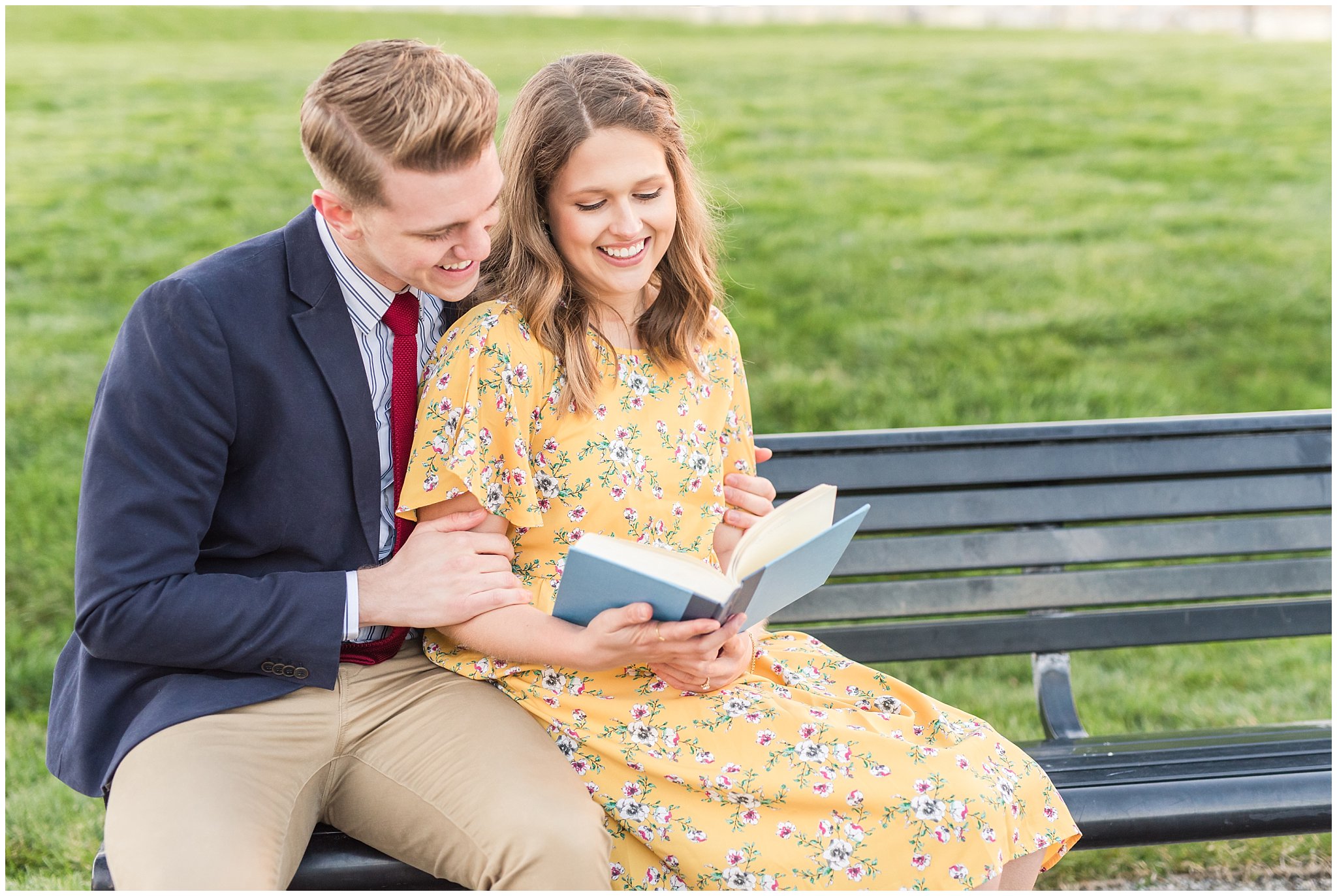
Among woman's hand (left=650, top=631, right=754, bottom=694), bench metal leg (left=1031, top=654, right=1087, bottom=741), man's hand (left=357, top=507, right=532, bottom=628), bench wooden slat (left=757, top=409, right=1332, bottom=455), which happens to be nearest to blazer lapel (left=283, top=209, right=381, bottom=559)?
man's hand (left=357, top=507, right=532, bottom=628)

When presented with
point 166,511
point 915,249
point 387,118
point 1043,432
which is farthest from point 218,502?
point 915,249

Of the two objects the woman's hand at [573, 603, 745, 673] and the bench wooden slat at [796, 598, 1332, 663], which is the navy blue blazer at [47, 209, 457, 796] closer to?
the woman's hand at [573, 603, 745, 673]

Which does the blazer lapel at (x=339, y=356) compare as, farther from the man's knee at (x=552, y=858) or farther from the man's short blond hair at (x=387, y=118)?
the man's knee at (x=552, y=858)

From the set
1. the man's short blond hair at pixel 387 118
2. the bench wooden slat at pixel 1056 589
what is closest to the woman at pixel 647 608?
the man's short blond hair at pixel 387 118

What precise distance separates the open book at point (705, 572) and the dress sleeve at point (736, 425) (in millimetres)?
450

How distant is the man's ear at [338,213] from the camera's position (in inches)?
84.5

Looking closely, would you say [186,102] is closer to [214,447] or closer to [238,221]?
[238,221]

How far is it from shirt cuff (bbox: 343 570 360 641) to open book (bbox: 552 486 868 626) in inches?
14.8

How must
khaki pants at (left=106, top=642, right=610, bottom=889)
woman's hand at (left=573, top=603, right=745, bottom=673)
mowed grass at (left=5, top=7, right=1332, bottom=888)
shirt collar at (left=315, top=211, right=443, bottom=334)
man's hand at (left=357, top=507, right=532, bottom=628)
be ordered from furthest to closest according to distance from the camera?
mowed grass at (left=5, top=7, right=1332, bottom=888)
shirt collar at (left=315, top=211, right=443, bottom=334)
man's hand at (left=357, top=507, right=532, bottom=628)
woman's hand at (left=573, top=603, right=745, bottom=673)
khaki pants at (left=106, top=642, right=610, bottom=889)

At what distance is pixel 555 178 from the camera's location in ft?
7.65

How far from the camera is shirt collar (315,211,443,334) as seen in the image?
7.37ft

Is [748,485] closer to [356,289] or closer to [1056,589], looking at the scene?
[356,289]

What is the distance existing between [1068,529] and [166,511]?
2.18m

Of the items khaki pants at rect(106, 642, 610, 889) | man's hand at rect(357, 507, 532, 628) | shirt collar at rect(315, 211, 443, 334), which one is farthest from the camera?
shirt collar at rect(315, 211, 443, 334)
